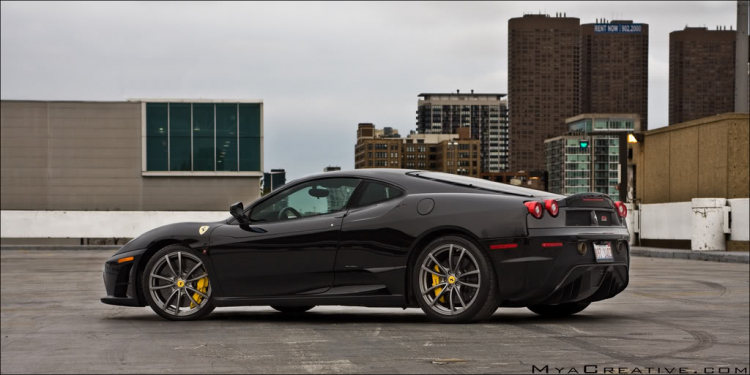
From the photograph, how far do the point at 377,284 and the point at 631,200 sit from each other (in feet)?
95.2

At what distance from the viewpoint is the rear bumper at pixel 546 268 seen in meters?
7.36

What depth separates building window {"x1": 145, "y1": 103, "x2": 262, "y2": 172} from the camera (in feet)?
175

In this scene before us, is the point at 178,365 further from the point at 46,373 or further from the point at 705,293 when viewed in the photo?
the point at 705,293

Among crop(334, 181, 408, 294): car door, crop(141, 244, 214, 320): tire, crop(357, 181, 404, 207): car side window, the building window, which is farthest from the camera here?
the building window

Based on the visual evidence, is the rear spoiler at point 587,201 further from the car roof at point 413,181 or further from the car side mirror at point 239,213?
the car side mirror at point 239,213

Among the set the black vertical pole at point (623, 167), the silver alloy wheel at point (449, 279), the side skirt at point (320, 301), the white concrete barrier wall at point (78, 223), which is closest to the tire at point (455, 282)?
the silver alloy wheel at point (449, 279)

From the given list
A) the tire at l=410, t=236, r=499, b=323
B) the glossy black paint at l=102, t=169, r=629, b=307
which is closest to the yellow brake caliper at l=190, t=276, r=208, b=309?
the glossy black paint at l=102, t=169, r=629, b=307

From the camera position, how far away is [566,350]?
6645mm

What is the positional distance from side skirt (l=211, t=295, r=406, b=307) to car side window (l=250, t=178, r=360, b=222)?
692 millimetres

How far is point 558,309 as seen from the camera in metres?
8.72

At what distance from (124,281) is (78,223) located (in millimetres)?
36497

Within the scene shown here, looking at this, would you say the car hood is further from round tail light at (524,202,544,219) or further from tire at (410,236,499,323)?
round tail light at (524,202,544,219)

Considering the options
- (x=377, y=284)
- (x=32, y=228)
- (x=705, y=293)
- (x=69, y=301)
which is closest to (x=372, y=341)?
(x=377, y=284)

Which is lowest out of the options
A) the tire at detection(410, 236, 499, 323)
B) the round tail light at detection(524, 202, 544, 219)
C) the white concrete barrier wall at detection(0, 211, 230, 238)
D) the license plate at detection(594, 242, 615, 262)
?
the white concrete barrier wall at detection(0, 211, 230, 238)
